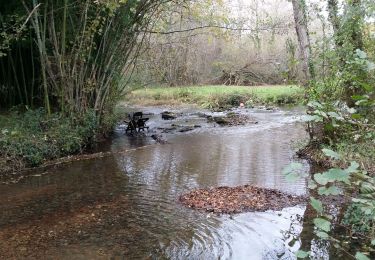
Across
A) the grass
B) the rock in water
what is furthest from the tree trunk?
the grass

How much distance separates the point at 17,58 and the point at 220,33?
23.7ft

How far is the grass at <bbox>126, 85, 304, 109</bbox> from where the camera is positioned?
76.1ft

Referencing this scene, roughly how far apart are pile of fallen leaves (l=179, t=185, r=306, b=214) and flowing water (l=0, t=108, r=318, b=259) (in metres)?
0.19

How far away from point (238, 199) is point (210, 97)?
57.4 ft

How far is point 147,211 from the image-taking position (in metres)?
6.31

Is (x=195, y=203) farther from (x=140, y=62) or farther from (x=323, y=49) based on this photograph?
(x=140, y=62)

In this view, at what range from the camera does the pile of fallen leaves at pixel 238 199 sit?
6230 millimetres

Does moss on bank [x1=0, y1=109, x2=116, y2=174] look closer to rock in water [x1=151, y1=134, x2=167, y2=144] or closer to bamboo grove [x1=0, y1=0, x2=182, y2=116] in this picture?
bamboo grove [x1=0, y1=0, x2=182, y2=116]

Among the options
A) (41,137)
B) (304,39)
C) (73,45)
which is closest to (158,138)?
(73,45)

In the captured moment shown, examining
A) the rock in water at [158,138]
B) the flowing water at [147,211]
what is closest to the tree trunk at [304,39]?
the flowing water at [147,211]

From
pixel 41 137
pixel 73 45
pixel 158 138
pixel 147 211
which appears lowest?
pixel 158 138

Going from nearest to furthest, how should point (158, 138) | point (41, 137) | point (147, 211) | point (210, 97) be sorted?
point (147, 211)
point (41, 137)
point (158, 138)
point (210, 97)

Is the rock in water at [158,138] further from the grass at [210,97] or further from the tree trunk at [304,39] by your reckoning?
the grass at [210,97]

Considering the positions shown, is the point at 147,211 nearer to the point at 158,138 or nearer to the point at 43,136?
the point at 43,136
